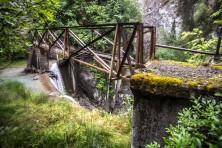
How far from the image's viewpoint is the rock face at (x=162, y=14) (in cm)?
1414

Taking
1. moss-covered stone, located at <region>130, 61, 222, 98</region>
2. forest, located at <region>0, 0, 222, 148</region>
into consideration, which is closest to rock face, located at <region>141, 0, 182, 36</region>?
forest, located at <region>0, 0, 222, 148</region>

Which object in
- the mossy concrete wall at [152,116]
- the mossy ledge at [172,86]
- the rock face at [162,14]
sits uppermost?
the rock face at [162,14]

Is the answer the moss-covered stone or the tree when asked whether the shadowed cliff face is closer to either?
the moss-covered stone

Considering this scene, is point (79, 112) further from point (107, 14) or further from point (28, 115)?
point (107, 14)

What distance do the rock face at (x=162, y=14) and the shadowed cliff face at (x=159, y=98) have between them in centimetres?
1249

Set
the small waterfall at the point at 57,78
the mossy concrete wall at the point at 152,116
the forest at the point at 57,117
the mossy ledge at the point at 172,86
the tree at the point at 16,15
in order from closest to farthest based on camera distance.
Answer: the forest at the point at 57,117
the mossy ledge at the point at 172,86
the mossy concrete wall at the point at 152,116
the tree at the point at 16,15
the small waterfall at the point at 57,78

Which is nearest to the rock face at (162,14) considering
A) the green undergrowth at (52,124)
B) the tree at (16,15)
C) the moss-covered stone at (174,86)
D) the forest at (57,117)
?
the forest at (57,117)

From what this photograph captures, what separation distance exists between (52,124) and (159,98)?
330cm

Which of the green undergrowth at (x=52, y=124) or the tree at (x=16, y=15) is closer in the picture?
the tree at (x=16, y=15)

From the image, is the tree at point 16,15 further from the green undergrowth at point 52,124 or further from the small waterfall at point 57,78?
the small waterfall at point 57,78

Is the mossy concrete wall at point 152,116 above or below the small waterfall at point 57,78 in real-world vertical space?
above

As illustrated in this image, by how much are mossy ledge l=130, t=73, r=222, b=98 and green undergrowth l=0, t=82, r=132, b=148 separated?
2.01 m

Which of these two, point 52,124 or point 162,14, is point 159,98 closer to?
point 52,124

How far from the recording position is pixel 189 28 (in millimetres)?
12281
